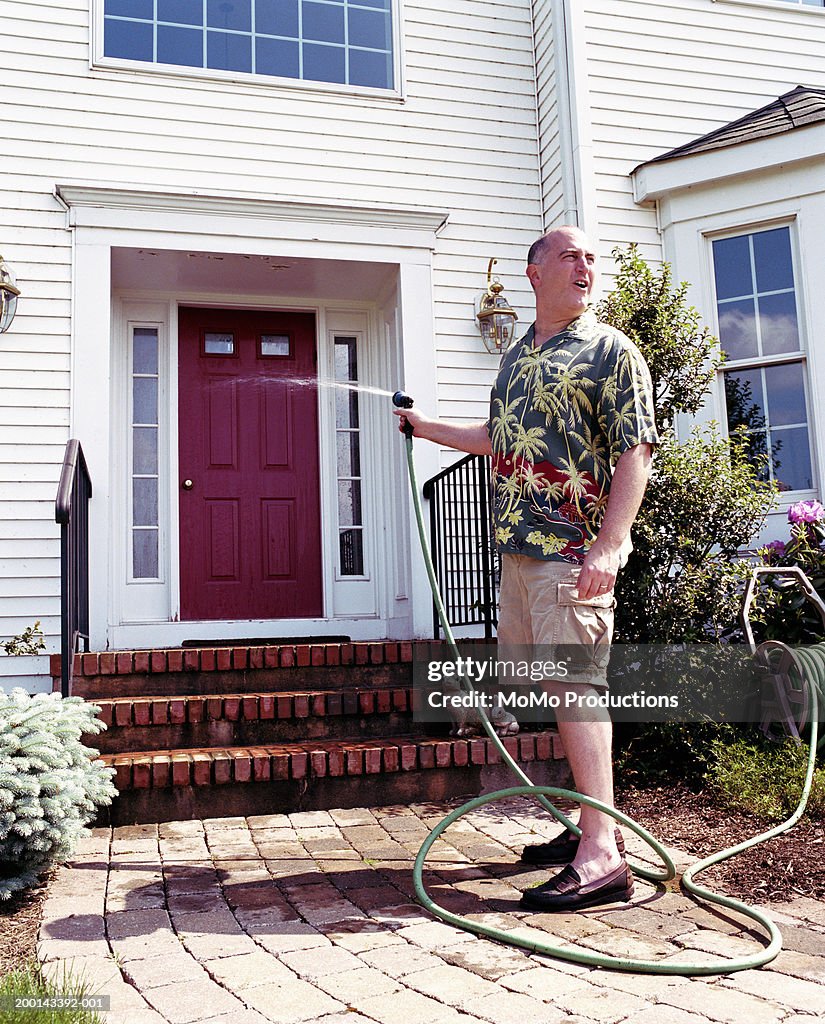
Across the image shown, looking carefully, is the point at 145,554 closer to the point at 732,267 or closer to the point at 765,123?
the point at 732,267

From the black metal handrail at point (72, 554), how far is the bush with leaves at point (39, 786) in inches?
24.7

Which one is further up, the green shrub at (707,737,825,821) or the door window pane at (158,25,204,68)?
the door window pane at (158,25,204,68)

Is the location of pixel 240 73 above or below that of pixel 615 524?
above

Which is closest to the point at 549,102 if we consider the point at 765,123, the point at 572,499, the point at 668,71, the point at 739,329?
the point at 668,71

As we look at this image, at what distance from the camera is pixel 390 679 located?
436cm

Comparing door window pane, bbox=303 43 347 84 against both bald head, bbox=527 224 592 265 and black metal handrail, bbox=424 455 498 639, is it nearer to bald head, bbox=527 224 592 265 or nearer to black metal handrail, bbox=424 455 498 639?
black metal handrail, bbox=424 455 498 639

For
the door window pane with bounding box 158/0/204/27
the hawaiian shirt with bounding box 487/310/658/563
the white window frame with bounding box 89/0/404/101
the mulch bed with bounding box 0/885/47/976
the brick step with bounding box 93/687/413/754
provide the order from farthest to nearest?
the door window pane with bounding box 158/0/204/27, the white window frame with bounding box 89/0/404/101, the brick step with bounding box 93/687/413/754, the hawaiian shirt with bounding box 487/310/658/563, the mulch bed with bounding box 0/885/47/976

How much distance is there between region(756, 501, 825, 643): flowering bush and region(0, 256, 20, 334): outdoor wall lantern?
386 centimetres

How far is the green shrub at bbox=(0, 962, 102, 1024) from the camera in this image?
166 cm

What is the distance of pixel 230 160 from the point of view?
520 centimetres

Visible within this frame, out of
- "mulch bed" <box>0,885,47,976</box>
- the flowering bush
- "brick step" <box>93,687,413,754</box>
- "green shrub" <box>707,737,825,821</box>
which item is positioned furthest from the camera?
the flowering bush

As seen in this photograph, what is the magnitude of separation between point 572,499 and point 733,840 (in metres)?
1.31

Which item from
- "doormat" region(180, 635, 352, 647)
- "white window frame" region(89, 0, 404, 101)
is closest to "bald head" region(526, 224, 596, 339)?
"doormat" region(180, 635, 352, 647)

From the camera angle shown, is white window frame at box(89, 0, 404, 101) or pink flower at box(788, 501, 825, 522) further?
white window frame at box(89, 0, 404, 101)
